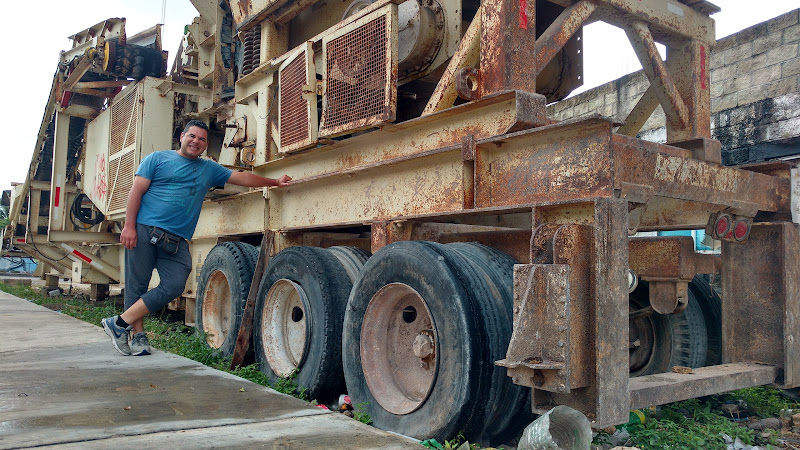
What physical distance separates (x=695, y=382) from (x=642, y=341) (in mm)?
1287

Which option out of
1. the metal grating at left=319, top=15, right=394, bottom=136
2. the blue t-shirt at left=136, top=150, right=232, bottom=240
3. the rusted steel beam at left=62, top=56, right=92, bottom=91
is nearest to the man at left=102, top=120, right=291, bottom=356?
the blue t-shirt at left=136, top=150, right=232, bottom=240

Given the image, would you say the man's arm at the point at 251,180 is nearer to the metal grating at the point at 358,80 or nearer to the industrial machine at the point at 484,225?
the industrial machine at the point at 484,225

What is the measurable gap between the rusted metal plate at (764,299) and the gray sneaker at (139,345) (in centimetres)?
350

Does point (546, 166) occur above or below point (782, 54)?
below

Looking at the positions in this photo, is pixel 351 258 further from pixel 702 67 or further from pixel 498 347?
pixel 702 67

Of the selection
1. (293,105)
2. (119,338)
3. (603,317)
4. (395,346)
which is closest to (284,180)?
(293,105)

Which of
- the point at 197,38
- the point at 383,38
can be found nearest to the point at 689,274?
the point at 383,38

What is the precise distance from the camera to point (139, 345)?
422 cm

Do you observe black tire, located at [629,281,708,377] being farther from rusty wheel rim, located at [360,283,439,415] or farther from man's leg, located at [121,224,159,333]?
man's leg, located at [121,224,159,333]

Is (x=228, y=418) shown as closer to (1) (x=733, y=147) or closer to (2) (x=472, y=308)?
(2) (x=472, y=308)

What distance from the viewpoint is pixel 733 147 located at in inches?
264

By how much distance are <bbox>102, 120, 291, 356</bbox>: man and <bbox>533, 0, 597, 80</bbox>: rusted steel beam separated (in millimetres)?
2437

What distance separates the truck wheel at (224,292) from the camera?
4.77 metres

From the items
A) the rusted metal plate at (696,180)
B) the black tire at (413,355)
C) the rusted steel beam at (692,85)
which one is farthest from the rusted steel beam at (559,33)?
the black tire at (413,355)
